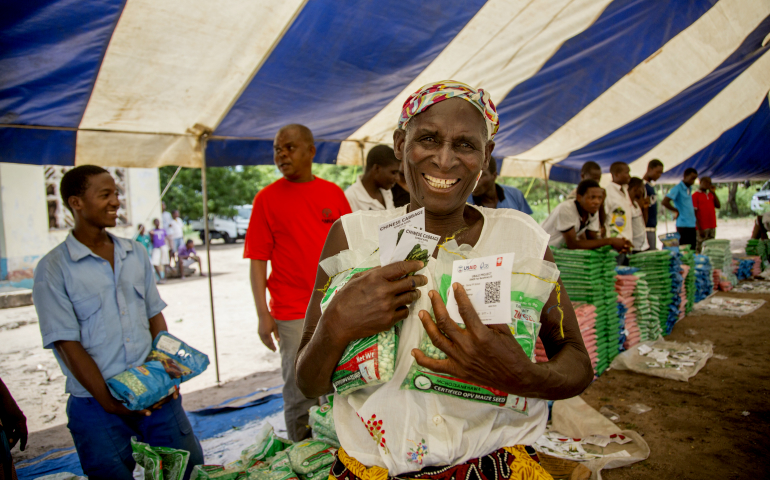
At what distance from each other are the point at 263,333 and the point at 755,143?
36.1 feet

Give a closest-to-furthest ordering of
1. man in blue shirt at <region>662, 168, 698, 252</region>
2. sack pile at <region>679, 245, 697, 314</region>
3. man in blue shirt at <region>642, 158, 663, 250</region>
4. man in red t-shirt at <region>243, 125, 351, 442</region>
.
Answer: man in red t-shirt at <region>243, 125, 351, 442</region>
sack pile at <region>679, 245, 697, 314</region>
man in blue shirt at <region>642, 158, 663, 250</region>
man in blue shirt at <region>662, 168, 698, 252</region>

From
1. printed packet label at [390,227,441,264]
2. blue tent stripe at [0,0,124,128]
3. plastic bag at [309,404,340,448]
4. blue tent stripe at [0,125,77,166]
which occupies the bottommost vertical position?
plastic bag at [309,404,340,448]

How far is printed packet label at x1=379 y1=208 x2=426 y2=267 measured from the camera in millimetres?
1010

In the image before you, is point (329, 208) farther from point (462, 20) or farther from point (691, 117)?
point (691, 117)

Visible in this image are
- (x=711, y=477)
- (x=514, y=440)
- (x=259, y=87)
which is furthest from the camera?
(x=259, y=87)

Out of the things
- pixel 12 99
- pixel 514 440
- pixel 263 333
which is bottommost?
pixel 263 333

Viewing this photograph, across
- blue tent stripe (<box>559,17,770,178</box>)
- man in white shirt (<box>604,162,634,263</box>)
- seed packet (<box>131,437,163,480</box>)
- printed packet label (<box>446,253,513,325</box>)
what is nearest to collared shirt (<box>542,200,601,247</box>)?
man in white shirt (<box>604,162,634,263</box>)

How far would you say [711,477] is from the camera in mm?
2586

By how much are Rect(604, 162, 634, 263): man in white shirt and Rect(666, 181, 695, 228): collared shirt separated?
13.5 feet

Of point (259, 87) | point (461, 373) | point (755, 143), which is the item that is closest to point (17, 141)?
point (259, 87)

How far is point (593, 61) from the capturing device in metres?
4.70

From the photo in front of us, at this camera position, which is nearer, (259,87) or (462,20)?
(462,20)

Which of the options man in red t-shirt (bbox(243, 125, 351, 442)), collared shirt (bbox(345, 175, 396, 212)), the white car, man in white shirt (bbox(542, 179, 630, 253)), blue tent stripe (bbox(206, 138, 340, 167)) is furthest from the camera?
the white car

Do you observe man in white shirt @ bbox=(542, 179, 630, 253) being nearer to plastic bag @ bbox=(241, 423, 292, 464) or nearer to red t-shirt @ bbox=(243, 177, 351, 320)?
red t-shirt @ bbox=(243, 177, 351, 320)
